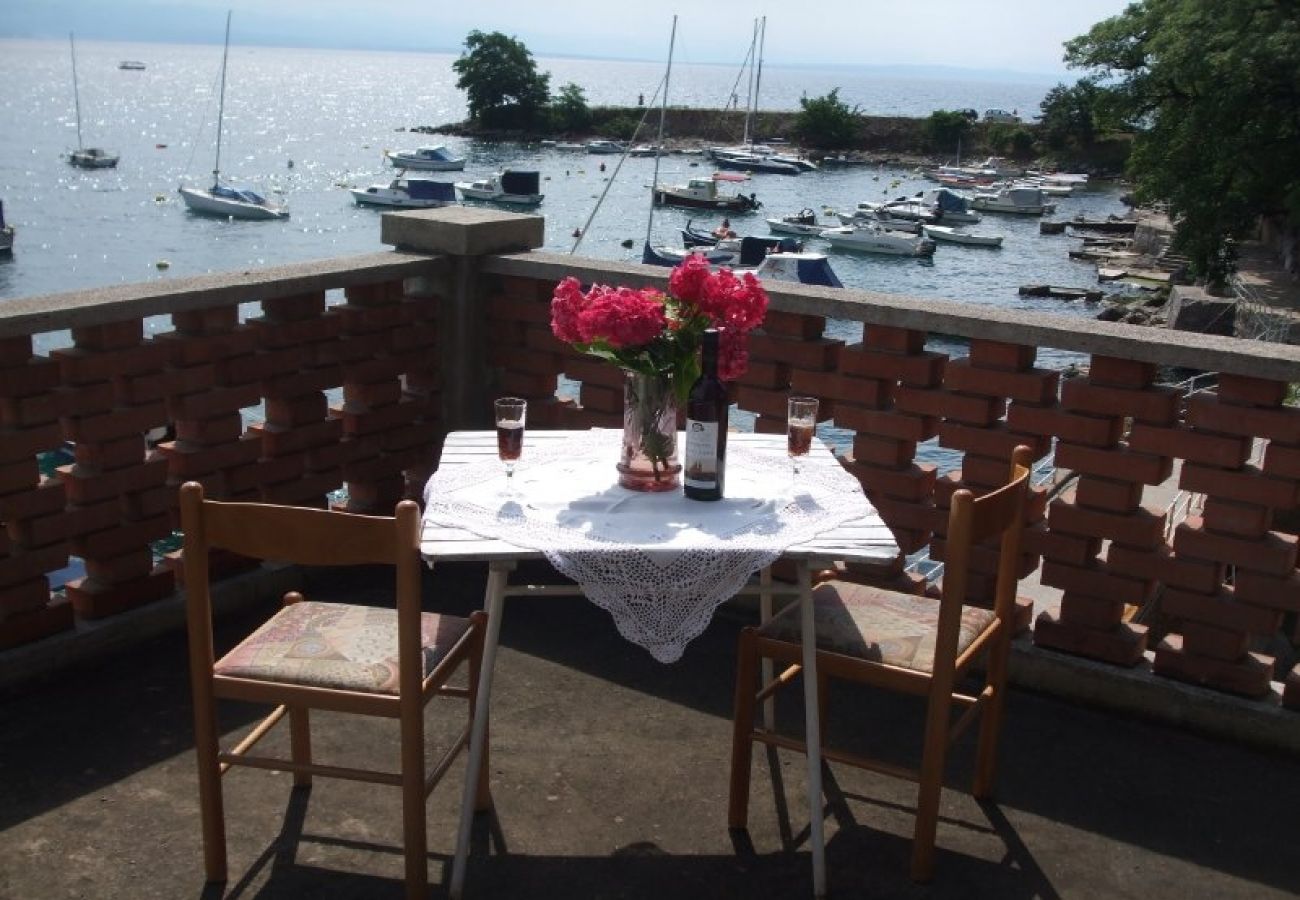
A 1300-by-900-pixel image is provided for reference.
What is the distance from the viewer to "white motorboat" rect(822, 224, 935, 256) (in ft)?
214

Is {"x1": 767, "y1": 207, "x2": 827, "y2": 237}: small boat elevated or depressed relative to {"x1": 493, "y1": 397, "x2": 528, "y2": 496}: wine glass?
depressed

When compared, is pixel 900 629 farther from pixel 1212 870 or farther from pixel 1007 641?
pixel 1212 870

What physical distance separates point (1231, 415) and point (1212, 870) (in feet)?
4.39

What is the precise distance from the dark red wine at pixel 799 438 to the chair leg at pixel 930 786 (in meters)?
0.80

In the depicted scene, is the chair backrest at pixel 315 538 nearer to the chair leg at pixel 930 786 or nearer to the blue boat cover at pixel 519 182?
the chair leg at pixel 930 786

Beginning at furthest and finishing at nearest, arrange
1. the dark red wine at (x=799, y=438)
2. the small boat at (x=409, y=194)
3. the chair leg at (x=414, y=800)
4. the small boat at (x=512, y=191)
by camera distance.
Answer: the small boat at (x=512, y=191)
the small boat at (x=409, y=194)
the dark red wine at (x=799, y=438)
the chair leg at (x=414, y=800)

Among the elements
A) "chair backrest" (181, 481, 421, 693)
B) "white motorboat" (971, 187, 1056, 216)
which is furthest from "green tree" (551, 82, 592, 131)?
"chair backrest" (181, 481, 421, 693)

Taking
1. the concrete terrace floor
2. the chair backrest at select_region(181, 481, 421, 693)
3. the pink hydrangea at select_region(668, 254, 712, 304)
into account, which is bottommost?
the concrete terrace floor

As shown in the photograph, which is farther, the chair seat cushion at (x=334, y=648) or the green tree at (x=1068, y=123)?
the green tree at (x=1068, y=123)

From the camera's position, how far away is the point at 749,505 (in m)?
3.58

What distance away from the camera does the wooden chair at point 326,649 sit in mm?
2941

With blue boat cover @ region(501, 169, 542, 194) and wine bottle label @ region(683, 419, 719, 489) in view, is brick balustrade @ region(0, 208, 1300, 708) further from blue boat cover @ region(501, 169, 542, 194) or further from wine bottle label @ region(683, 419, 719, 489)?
blue boat cover @ region(501, 169, 542, 194)

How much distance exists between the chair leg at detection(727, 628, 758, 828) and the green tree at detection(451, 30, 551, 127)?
123705 millimetres

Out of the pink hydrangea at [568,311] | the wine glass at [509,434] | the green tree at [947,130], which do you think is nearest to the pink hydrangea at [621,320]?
the pink hydrangea at [568,311]
